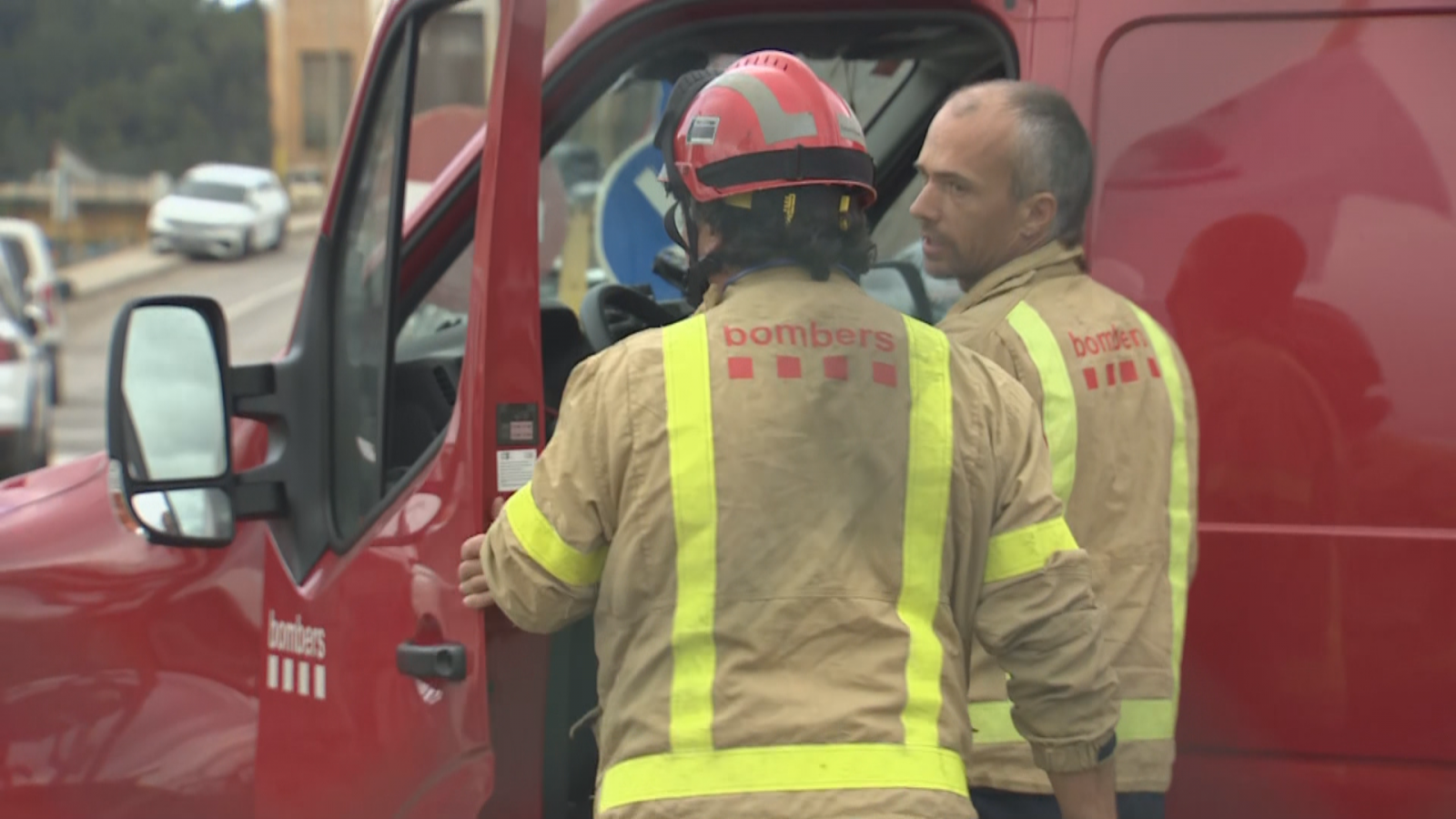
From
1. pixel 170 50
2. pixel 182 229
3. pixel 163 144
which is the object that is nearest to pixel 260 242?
pixel 182 229

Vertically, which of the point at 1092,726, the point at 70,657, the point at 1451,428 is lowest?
the point at 70,657

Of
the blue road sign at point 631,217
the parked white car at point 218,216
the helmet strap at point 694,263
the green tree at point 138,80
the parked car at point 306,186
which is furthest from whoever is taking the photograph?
the green tree at point 138,80

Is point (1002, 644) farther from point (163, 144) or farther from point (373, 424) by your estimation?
point (163, 144)

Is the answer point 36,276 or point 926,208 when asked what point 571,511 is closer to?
point 926,208

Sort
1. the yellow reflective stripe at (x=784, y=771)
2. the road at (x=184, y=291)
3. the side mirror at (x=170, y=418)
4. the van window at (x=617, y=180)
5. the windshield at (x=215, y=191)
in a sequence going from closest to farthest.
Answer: the yellow reflective stripe at (x=784, y=771)
the side mirror at (x=170, y=418)
the van window at (x=617, y=180)
the road at (x=184, y=291)
the windshield at (x=215, y=191)

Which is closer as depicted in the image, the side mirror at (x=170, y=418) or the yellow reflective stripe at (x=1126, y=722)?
the yellow reflective stripe at (x=1126, y=722)

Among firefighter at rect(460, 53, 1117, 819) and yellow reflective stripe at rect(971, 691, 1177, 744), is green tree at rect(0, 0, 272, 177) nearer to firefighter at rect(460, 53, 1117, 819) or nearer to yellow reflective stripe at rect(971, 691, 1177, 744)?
yellow reflective stripe at rect(971, 691, 1177, 744)

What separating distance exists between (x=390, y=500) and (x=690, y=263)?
32.7 inches

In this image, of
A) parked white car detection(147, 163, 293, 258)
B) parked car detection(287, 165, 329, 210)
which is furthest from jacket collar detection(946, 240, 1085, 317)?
parked car detection(287, 165, 329, 210)

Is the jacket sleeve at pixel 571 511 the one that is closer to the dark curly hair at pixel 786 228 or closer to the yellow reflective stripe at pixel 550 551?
the yellow reflective stripe at pixel 550 551

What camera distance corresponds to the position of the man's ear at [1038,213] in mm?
2373

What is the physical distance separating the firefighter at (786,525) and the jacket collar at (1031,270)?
498 mm

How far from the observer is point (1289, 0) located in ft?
8.04

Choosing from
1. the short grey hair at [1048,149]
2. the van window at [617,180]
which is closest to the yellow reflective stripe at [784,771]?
the short grey hair at [1048,149]
